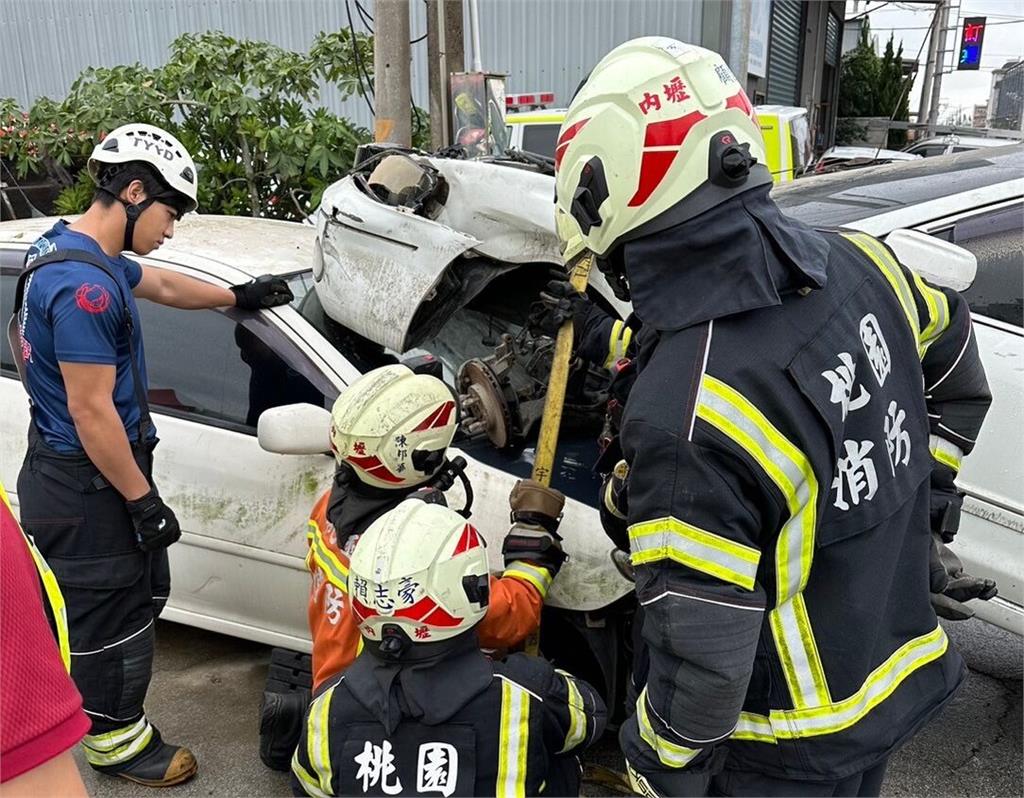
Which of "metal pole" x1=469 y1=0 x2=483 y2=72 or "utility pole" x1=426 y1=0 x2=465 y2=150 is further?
"metal pole" x1=469 y1=0 x2=483 y2=72

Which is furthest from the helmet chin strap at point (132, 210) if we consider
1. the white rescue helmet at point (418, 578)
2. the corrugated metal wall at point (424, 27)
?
the corrugated metal wall at point (424, 27)

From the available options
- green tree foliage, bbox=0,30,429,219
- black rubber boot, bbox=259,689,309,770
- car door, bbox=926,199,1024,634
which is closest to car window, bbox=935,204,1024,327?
car door, bbox=926,199,1024,634

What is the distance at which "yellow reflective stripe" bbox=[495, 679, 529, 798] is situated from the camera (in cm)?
186

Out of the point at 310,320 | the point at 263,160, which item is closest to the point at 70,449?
the point at 310,320

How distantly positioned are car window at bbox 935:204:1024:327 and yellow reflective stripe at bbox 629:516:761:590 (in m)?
1.77

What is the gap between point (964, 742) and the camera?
2922mm

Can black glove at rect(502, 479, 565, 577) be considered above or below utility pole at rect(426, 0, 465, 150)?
below

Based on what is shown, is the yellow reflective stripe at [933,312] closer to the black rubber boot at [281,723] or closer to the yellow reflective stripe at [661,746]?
the yellow reflective stripe at [661,746]

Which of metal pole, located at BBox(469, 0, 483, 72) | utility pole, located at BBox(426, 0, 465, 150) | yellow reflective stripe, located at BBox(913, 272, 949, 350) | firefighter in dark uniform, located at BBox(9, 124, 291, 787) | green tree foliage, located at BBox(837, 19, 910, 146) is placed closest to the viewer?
yellow reflective stripe, located at BBox(913, 272, 949, 350)

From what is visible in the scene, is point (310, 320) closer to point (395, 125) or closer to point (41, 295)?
point (41, 295)

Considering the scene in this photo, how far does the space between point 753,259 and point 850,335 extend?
0.24 m

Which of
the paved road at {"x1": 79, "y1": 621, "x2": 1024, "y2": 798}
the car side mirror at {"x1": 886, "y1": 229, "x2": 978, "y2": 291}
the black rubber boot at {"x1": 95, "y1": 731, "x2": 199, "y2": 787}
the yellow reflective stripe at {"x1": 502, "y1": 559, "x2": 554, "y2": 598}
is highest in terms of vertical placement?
the car side mirror at {"x1": 886, "y1": 229, "x2": 978, "y2": 291}

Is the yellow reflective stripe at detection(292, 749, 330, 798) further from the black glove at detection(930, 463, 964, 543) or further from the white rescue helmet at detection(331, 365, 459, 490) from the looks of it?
the black glove at detection(930, 463, 964, 543)

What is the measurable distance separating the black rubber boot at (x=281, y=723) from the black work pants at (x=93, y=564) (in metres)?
0.48
